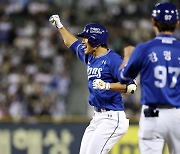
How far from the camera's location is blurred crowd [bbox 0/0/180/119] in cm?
1645

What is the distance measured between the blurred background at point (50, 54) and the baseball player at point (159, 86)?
24.2 ft

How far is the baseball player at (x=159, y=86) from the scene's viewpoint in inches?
258

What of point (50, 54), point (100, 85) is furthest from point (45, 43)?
point (100, 85)

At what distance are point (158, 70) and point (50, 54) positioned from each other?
1204cm

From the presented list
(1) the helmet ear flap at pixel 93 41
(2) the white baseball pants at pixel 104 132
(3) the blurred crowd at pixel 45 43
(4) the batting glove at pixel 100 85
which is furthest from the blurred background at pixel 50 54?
(4) the batting glove at pixel 100 85

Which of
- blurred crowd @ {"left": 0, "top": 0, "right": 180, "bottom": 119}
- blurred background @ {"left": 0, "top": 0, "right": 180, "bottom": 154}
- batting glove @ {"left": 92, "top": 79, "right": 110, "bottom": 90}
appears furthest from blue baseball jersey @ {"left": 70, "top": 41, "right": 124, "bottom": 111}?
blurred crowd @ {"left": 0, "top": 0, "right": 180, "bottom": 119}

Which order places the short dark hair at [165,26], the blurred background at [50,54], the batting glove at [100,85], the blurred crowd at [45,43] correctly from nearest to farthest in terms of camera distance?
the short dark hair at [165,26] → the batting glove at [100,85] → the blurred background at [50,54] → the blurred crowd at [45,43]

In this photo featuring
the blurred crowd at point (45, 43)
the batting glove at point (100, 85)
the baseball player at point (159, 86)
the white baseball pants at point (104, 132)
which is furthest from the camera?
the blurred crowd at point (45, 43)

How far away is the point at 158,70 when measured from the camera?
6.57 m

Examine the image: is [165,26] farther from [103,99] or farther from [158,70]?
[103,99]

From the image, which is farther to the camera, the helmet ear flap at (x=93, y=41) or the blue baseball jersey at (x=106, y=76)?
the helmet ear flap at (x=93, y=41)

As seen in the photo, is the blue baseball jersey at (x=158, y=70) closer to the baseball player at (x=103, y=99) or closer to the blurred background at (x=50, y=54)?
the baseball player at (x=103, y=99)

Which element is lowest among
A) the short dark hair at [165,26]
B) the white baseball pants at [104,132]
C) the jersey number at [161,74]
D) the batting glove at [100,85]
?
the white baseball pants at [104,132]

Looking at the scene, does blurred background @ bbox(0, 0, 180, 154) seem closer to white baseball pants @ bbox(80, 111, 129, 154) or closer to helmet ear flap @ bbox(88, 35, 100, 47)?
white baseball pants @ bbox(80, 111, 129, 154)
